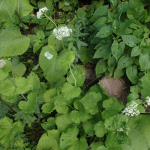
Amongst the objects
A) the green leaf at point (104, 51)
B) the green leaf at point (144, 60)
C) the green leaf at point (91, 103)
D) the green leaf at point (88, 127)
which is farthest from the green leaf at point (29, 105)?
the green leaf at point (144, 60)

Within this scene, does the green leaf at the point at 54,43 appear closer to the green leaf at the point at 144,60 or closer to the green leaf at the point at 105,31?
the green leaf at the point at 105,31

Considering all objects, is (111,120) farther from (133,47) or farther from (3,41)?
(3,41)

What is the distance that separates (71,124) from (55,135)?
1.07 ft

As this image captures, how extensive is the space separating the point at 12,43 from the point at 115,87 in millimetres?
2250

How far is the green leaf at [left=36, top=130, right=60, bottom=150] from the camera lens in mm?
2156

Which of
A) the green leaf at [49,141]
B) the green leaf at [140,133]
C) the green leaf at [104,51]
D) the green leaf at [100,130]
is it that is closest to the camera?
the green leaf at [100,130]

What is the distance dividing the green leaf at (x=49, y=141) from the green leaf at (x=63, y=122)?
0.32ft

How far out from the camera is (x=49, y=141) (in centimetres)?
216

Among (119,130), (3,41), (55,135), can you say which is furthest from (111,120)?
(3,41)

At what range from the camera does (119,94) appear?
266 centimetres

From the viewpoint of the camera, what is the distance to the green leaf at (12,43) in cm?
231

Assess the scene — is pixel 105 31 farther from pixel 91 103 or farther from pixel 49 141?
pixel 49 141

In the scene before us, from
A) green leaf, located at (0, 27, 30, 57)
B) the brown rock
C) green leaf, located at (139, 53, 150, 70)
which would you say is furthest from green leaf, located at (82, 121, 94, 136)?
green leaf, located at (0, 27, 30, 57)

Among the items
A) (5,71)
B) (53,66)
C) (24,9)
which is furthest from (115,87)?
(24,9)
